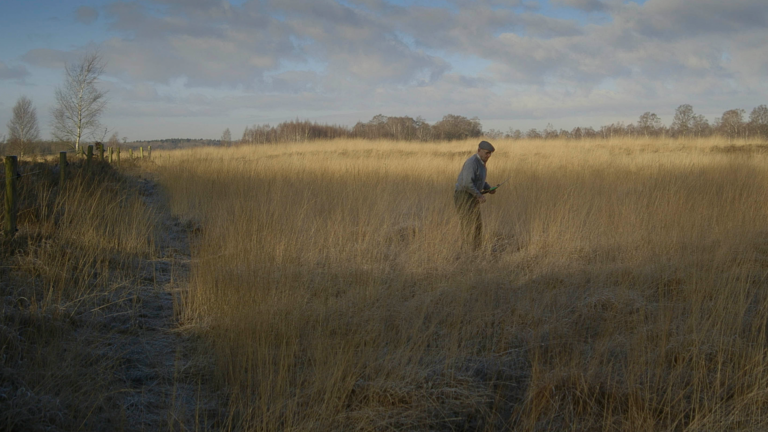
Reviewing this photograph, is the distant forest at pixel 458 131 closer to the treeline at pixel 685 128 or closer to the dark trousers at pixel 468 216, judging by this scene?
the treeline at pixel 685 128

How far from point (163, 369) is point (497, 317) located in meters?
2.41

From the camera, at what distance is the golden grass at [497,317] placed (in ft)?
9.41

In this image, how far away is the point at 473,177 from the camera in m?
6.09

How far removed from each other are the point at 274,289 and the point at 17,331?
5.62 feet

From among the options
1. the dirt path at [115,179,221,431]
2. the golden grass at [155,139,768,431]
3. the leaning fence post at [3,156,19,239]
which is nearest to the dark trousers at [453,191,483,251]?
the golden grass at [155,139,768,431]

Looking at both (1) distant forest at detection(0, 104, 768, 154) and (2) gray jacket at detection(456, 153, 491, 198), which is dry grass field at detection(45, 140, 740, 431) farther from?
(1) distant forest at detection(0, 104, 768, 154)

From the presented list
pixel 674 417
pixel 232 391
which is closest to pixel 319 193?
pixel 232 391

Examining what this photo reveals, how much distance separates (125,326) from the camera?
3756mm

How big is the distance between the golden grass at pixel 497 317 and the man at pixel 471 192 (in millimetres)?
240

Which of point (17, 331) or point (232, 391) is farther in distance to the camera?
point (17, 331)

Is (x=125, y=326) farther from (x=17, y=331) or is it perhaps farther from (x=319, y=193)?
(x=319, y=193)

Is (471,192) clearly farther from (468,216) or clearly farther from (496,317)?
(496,317)

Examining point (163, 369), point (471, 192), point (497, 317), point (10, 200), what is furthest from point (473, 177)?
point (10, 200)

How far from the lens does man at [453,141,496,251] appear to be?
19.9 feet
